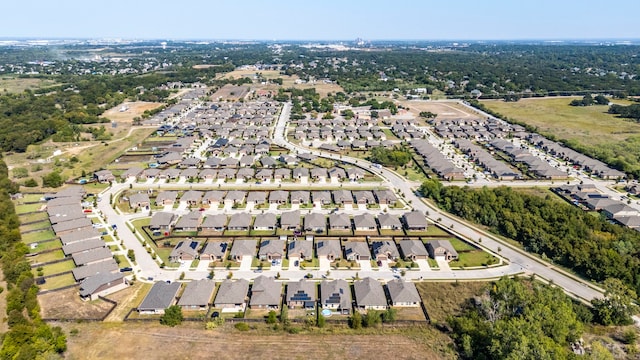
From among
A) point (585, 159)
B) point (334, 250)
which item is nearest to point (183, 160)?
point (334, 250)

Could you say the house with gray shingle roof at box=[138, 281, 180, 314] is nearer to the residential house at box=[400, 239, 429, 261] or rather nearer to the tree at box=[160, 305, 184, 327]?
the tree at box=[160, 305, 184, 327]

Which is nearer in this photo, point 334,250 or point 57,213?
point 334,250

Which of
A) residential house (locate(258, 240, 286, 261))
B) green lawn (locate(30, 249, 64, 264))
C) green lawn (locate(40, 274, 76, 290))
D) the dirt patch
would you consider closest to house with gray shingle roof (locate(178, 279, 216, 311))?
residential house (locate(258, 240, 286, 261))

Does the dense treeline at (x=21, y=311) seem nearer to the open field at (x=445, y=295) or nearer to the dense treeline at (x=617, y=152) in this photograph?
the open field at (x=445, y=295)

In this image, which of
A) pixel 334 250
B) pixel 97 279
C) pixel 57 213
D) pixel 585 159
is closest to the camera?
pixel 97 279

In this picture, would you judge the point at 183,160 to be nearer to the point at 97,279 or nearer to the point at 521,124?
the point at 97,279

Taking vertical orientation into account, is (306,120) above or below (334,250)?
above

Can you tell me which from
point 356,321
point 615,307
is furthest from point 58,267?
point 615,307
